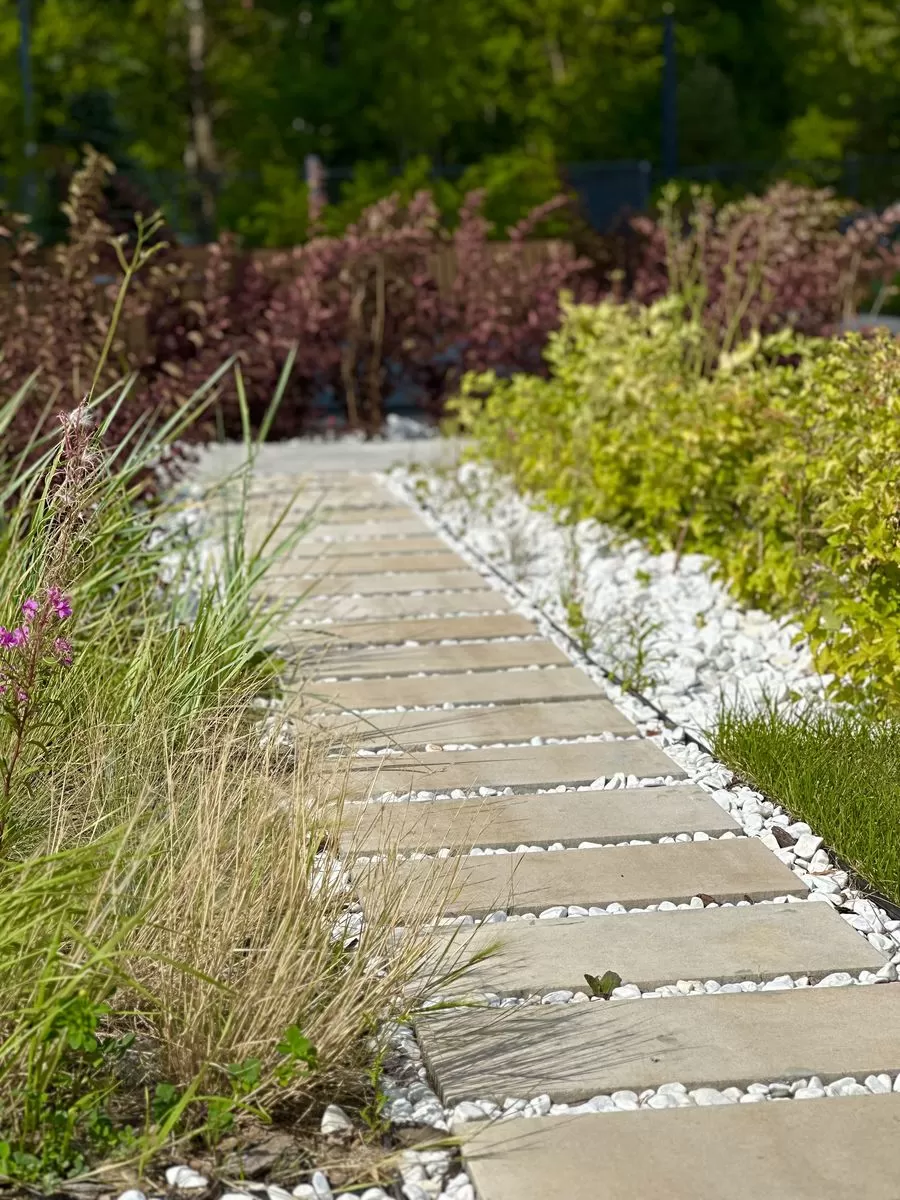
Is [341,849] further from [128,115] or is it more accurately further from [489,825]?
[128,115]

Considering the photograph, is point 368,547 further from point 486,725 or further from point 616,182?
point 616,182

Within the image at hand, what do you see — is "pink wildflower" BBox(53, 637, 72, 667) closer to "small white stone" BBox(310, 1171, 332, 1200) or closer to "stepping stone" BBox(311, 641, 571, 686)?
"small white stone" BBox(310, 1171, 332, 1200)

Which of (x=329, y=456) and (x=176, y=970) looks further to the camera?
(x=329, y=456)

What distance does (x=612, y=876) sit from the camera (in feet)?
10.3

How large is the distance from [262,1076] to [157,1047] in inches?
9.2

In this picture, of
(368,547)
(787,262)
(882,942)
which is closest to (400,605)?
(368,547)

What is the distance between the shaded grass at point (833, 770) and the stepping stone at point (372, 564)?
2236 millimetres

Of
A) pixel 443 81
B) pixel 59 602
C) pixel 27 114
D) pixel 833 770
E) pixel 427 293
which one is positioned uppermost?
pixel 443 81

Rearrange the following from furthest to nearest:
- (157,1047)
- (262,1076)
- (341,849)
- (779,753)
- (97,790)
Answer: (779,753)
(341,849)
(97,790)
(157,1047)
(262,1076)

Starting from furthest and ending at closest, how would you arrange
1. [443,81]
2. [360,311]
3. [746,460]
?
[443,81] → [360,311] → [746,460]

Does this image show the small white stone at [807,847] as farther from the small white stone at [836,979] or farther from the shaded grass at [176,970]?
the shaded grass at [176,970]

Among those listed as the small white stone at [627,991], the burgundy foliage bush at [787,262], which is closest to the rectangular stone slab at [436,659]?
the small white stone at [627,991]

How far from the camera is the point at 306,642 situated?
4.98m

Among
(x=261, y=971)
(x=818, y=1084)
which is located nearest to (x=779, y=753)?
(x=818, y=1084)
